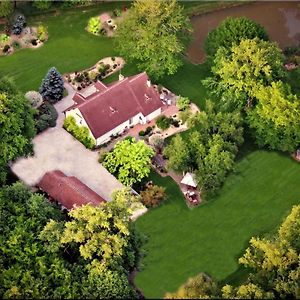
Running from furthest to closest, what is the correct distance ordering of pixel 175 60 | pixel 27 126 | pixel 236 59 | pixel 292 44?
pixel 292 44 < pixel 175 60 < pixel 236 59 < pixel 27 126

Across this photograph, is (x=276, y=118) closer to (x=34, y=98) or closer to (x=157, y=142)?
(x=157, y=142)

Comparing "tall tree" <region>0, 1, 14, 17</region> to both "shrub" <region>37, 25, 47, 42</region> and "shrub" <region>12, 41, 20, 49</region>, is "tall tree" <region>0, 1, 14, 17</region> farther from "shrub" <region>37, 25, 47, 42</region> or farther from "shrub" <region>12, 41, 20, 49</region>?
"shrub" <region>37, 25, 47, 42</region>

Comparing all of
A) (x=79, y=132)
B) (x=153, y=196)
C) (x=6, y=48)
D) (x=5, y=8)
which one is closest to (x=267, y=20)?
(x=79, y=132)

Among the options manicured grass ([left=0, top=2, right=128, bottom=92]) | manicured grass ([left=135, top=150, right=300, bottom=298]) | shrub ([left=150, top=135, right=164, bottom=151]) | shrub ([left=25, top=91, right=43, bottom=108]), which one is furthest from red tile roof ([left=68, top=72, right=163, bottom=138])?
manicured grass ([left=135, top=150, right=300, bottom=298])

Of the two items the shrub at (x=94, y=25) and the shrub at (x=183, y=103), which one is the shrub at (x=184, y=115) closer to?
the shrub at (x=183, y=103)

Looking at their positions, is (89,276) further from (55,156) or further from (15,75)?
(15,75)

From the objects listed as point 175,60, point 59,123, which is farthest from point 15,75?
point 175,60
